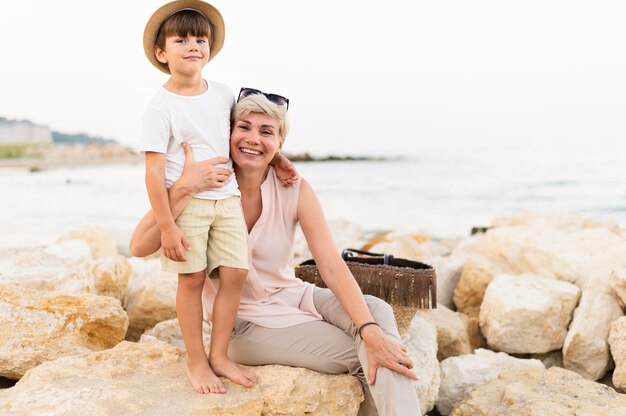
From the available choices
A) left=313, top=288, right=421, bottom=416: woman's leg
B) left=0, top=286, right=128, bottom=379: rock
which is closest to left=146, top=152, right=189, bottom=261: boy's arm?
left=313, top=288, right=421, bottom=416: woman's leg

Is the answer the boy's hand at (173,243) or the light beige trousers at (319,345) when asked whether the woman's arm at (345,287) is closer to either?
the light beige trousers at (319,345)

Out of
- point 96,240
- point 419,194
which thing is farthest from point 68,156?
point 96,240

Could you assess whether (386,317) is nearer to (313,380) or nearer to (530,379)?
(313,380)

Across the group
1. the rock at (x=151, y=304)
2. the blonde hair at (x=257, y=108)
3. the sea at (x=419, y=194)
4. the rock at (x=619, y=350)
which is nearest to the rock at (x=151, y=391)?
the blonde hair at (x=257, y=108)

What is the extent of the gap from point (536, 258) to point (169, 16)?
4336 millimetres

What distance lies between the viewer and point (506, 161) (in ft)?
103

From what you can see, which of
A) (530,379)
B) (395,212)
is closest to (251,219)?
(530,379)

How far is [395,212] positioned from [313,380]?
17.6 meters

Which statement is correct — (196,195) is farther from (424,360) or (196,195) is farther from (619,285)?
(619,285)

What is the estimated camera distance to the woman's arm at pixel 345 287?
2.63 meters

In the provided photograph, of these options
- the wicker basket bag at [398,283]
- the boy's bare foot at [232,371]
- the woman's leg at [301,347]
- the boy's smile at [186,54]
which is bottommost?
the boy's bare foot at [232,371]

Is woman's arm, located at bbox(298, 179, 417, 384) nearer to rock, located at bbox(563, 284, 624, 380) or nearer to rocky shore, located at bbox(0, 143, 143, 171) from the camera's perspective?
rock, located at bbox(563, 284, 624, 380)

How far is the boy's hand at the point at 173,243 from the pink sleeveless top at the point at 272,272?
417 millimetres

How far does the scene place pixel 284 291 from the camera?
3.09m
